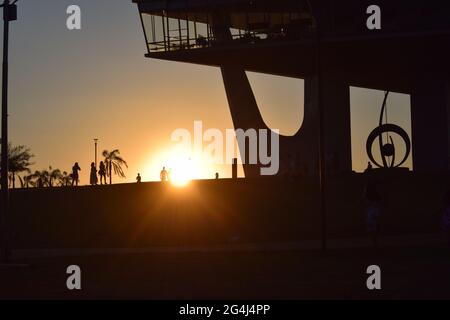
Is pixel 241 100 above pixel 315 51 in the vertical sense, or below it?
below

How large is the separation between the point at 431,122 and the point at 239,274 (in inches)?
1476

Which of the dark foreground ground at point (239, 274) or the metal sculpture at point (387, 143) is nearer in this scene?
the dark foreground ground at point (239, 274)

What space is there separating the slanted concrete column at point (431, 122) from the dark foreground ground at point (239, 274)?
2931cm

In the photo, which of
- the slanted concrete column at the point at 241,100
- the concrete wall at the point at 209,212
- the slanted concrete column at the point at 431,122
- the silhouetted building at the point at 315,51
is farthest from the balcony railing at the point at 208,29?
the concrete wall at the point at 209,212

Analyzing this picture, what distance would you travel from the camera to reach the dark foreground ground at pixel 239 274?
17.3 m

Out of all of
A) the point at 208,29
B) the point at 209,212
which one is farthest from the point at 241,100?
the point at 209,212

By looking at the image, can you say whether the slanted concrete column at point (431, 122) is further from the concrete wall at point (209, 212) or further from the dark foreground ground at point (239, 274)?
the dark foreground ground at point (239, 274)

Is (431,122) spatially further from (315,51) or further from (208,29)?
(208,29)

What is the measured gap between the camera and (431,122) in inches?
2240

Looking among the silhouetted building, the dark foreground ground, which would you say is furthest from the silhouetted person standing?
the dark foreground ground

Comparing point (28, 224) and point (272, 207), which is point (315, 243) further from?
point (28, 224)

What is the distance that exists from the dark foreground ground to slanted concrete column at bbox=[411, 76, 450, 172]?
29.3 metres

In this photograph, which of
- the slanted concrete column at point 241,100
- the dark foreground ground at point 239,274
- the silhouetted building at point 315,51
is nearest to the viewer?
the dark foreground ground at point 239,274

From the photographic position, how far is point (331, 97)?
57469mm
